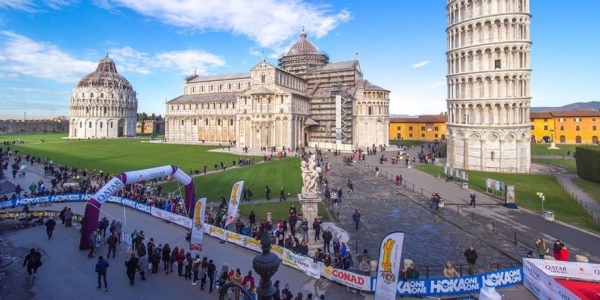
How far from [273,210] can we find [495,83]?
102 ft

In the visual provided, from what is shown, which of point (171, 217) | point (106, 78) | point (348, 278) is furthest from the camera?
point (106, 78)

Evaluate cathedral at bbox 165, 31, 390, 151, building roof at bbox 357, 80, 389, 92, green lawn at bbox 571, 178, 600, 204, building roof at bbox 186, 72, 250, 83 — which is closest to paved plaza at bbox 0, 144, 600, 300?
green lawn at bbox 571, 178, 600, 204

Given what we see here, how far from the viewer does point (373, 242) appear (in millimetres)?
17328

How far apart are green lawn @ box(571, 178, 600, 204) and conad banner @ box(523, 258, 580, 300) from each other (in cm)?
1970

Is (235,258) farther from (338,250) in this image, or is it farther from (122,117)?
(122,117)

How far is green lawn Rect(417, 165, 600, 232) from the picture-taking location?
21.6 metres

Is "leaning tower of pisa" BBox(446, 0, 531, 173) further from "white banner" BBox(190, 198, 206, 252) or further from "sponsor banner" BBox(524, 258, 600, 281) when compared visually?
"white banner" BBox(190, 198, 206, 252)

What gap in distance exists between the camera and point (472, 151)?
40219mm

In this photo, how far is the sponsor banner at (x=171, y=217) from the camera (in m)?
19.4

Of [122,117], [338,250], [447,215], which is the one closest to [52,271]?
[338,250]

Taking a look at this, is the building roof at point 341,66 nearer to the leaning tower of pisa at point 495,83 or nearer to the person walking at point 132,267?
the leaning tower of pisa at point 495,83

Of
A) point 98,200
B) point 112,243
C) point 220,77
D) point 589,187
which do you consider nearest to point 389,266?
point 112,243

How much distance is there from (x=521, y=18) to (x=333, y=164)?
2735cm

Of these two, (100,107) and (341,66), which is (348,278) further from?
(100,107)
